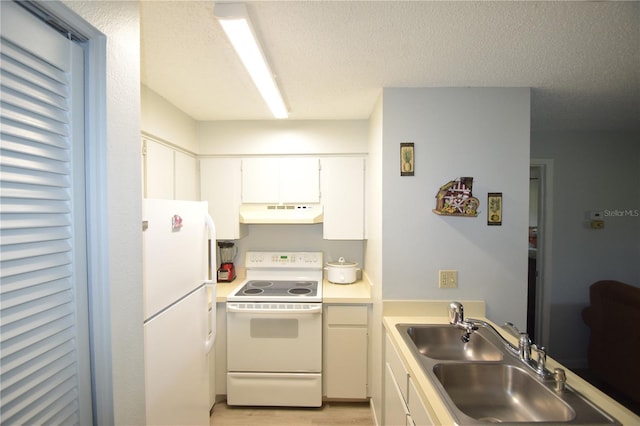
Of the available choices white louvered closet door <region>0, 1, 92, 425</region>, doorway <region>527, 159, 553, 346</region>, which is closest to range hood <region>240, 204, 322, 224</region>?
white louvered closet door <region>0, 1, 92, 425</region>

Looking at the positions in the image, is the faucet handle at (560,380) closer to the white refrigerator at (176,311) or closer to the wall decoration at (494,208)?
the wall decoration at (494,208)

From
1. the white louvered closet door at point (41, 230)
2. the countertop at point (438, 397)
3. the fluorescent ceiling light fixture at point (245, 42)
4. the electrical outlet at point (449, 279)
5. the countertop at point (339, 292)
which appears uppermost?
the fluorescent ceiling light fixture at point (245, 42)

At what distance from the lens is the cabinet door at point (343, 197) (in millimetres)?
2627

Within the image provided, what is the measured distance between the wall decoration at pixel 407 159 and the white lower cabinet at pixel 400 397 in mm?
1132

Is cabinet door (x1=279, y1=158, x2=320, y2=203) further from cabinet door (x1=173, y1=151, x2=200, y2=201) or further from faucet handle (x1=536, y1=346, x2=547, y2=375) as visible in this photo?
faucet handle (x1=536, y1=346, x2=547, y2=375)

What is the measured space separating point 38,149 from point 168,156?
1.57 meters

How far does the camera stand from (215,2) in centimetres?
110

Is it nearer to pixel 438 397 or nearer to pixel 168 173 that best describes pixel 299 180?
pixel 168 173

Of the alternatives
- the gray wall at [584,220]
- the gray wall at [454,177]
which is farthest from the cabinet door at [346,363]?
the gray wall at [584,220]

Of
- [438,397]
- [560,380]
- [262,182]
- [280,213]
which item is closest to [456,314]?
[560,380]

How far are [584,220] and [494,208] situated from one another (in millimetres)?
1800

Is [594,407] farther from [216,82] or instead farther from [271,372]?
[216,82]

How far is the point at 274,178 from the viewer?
267 centimetres

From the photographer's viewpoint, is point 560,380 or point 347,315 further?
point 347,315
